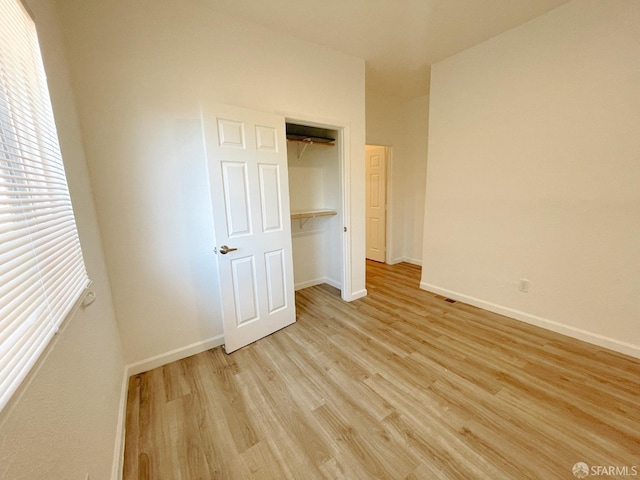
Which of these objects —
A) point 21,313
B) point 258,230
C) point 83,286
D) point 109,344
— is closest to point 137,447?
point 109,344

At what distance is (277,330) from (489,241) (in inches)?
95.2

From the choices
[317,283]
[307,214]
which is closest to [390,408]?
[307,214]

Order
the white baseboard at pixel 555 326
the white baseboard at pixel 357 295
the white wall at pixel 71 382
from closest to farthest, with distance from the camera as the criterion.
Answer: the white wall at pixel 71 382 → the white baseboard at pixel 555 326 → the white baseboard at pixel 357 295

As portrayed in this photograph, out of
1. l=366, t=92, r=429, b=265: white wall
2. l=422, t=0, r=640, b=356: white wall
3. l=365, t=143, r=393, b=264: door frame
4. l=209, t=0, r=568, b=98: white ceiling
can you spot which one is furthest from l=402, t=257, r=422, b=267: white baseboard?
l=209, t=0, r=568, b=98: white ceiling

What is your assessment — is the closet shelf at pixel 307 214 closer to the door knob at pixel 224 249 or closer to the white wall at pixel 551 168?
the door knob at pixel 224 249

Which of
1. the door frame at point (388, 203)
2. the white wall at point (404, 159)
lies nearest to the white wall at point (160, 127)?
the white wall at point (404, 159)

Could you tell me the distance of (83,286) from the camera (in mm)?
1246

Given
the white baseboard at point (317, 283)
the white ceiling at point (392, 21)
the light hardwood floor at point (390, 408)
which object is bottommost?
the light hardwood floor at point (390, 408)

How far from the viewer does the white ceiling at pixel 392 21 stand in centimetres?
195

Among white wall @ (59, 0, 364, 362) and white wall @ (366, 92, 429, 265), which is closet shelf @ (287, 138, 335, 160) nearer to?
white wall @ (59, 0, 364, 362)

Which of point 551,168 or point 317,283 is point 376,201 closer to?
point 317,283

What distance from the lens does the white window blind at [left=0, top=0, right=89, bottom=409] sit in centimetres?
66

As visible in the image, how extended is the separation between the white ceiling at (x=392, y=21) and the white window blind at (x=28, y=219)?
1.45m

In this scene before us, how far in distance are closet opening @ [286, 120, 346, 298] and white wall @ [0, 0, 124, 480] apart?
197 centimetres
